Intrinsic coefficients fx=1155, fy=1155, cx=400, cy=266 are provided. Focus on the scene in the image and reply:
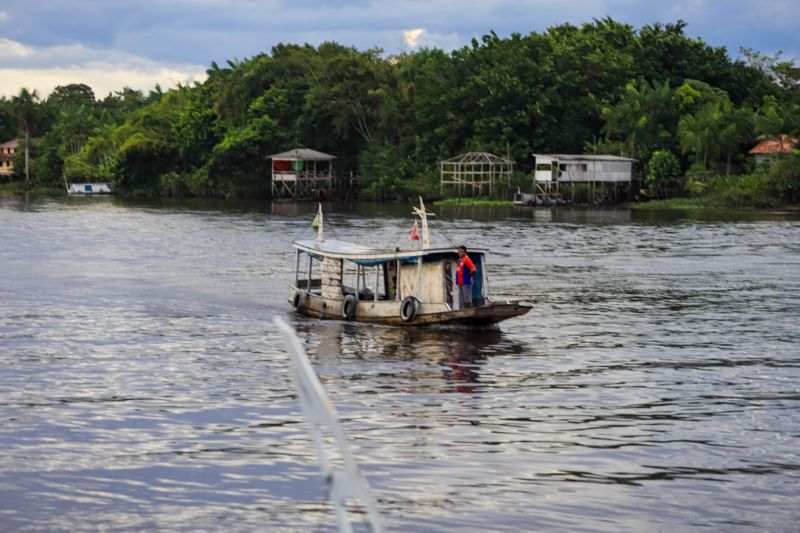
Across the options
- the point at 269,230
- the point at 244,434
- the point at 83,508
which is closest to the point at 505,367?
the point at 244,434

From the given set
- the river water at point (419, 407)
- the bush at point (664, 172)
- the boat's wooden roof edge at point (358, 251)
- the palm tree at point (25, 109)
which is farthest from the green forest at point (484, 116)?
the boat's wooden roof edge at point (358, 251)

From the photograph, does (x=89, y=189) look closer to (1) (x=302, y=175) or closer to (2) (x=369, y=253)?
(1) (x=302, y=175)

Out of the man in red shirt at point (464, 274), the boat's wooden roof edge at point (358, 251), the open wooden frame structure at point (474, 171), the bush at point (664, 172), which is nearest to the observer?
the man in red shirt at point (464, 274)

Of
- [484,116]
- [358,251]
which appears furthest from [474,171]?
[358,251]

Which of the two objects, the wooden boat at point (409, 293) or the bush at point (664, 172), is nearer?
the wooden boat at point (409, 293)

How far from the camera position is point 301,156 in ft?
365

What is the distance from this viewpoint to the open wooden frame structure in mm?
99188

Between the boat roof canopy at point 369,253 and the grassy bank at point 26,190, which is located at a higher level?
the grassy bank at point 26,190

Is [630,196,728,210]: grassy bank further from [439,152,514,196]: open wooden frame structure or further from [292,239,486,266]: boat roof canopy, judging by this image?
[292,239,486,266]: boat roof canopy

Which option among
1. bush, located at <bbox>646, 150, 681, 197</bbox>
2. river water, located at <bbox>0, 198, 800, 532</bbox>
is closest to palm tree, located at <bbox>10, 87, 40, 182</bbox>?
bush, located at <bbox>646, 150, 681, 197</bbox>

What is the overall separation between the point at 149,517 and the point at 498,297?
72.6 ft

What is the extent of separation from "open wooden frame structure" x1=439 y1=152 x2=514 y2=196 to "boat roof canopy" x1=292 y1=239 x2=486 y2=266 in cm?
6795

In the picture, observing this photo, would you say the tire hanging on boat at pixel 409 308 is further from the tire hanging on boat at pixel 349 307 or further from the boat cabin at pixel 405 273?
the tire hanging on boat at pixel 349 307

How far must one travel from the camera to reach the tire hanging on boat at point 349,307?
94.8ft
